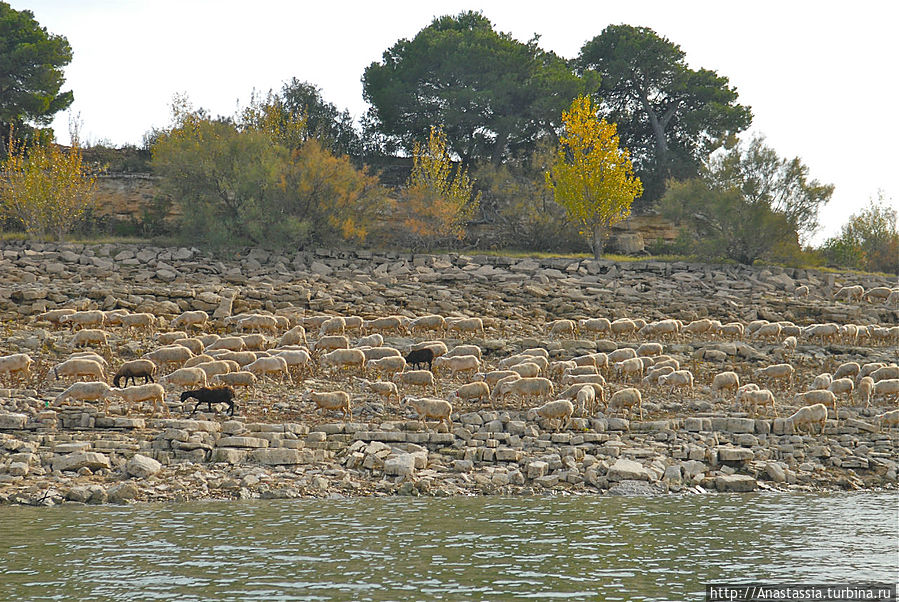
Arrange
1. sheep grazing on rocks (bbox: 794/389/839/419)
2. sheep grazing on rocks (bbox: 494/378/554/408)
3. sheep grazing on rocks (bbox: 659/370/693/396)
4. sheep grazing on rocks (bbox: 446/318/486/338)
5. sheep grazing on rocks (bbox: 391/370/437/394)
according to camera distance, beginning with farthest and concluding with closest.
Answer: sheep grazing on rocks (bbox: 446/318/486/338) < sheep grazing on rocks (bbox: 659/370/693/396) < sheep grazing on rocks (bbox: 391/370/437/394) < sheep grazing on rocks (bbox: 794/389/839/419) < sheep grazing on rocks (bbox: 494/378/554/408)

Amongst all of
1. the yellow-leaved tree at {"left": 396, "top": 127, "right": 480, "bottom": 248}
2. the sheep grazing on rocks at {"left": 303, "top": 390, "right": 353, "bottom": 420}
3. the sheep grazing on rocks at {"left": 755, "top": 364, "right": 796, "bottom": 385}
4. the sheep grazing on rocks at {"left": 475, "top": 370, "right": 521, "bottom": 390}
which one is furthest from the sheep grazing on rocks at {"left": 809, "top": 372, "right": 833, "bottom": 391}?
the yellow-leaved tree at {"left": 396, "top": 127, "right": 480, "bottom": 248}

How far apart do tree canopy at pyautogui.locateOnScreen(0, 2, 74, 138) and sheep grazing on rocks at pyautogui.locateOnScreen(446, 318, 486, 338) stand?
1347 inches

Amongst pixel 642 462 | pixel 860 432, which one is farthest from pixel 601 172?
pixel 642 462

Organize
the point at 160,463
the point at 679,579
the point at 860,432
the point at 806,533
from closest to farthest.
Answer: the point at 679,579 → the point at 806,533 → the point at 160,463 → the point at 860,432

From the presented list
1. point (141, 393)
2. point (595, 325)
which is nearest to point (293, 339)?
point (141, 393)

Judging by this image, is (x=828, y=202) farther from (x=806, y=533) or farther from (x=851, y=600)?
(x=851, y=600)

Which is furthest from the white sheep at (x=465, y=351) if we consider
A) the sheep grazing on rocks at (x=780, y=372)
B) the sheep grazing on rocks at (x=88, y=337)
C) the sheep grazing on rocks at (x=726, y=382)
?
the sheep grazing on rocks at (x=88, y=337)

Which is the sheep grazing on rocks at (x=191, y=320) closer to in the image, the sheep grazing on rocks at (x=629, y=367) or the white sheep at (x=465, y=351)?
the white sheep at (x=465, y=351)

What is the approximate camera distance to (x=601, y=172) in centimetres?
4644

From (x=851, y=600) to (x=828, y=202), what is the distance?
41705 mm

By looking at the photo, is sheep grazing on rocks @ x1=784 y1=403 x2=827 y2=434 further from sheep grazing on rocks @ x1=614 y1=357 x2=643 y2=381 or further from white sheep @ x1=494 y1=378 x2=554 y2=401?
white sheep @ x1=494 y1=378 x2=554 y2=401

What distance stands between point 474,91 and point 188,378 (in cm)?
3987

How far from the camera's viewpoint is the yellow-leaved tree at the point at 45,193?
1705 inches

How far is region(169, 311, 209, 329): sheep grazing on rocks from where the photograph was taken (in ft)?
92.9
